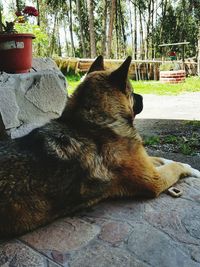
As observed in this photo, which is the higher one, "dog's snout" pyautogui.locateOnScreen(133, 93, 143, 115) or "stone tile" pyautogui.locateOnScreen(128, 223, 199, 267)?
"dog's snout" pyautogui.locateOnScreen(133, 93, 143, 115)

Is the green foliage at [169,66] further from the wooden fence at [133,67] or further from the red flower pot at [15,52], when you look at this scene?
the red flower pot at [15,52]

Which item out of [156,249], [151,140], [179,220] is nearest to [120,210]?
[179,220]

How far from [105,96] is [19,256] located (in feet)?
4.11

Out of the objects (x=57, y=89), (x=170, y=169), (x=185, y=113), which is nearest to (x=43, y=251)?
(x=170, y=169)

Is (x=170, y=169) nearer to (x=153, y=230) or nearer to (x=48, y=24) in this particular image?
(x=153, y=230)

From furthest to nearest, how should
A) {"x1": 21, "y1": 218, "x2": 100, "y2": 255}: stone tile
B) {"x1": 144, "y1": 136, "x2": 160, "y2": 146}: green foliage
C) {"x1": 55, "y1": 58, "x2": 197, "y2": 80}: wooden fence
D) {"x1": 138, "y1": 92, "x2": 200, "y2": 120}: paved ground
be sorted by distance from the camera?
{"x1": 55, "y1": 58, "x2": 197, "y2": 80}: wooden fence → {"x1": 138, "y1": 92, "x2": 200, "y2": 120}: paved ground → {"x1": 144, "y1": 136, "x2": 160, "y2": 146}: green foliage → {"x1": 21, "y1": 218, "x2": 100, "y2": 255}: stone tile

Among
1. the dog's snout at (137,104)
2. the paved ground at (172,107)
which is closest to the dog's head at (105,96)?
the dog's snout at (137,104)

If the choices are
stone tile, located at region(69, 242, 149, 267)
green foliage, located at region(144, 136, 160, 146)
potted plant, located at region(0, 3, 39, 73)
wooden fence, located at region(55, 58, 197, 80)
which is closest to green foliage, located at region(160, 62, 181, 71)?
wooden fence, located at region(55, 58, 197, 80)

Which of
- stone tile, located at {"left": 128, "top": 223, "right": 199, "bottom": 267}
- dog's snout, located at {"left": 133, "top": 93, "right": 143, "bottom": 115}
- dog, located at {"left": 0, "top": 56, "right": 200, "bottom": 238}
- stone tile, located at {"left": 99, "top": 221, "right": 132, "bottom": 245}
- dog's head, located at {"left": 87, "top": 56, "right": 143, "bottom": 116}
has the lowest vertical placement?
stone tile, located at {"left": 128, "top": 223, "right": 199, "bottom": 267}

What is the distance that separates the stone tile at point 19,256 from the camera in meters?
2.08

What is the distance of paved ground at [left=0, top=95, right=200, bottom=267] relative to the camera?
2100 mm

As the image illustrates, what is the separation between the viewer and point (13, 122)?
395 centimetres

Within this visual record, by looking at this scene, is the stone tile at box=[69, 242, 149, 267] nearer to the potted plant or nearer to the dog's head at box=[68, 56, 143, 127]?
the dog's head at box=[68, 56, 143, 127]

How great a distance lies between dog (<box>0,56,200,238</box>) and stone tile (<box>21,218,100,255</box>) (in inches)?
2.2
